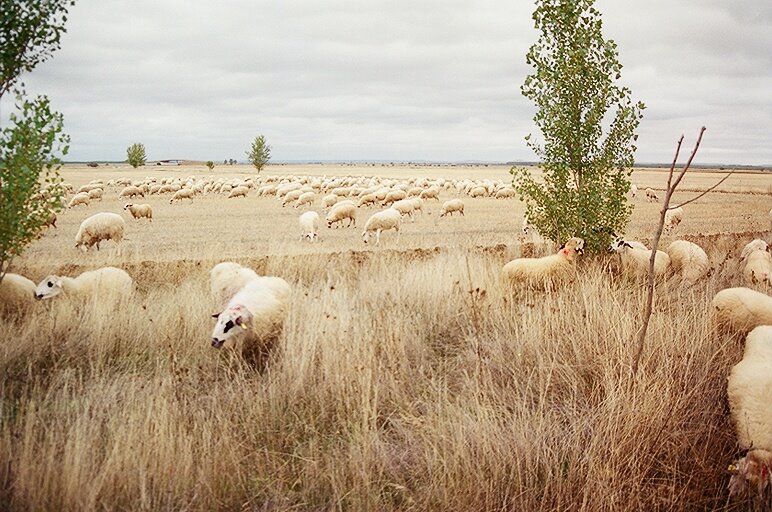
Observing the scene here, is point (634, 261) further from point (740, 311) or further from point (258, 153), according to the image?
point (258, 153)

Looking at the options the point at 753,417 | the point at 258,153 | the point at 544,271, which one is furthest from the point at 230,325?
the point at 258,153

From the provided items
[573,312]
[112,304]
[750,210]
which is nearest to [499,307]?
[573,312]

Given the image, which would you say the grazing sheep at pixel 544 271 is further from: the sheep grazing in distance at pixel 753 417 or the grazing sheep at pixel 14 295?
the grazing sheep at pixel 14 295

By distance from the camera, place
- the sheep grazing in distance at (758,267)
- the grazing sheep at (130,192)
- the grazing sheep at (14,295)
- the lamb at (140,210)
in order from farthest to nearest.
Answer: the grazing sheep at (130,192) < the lamb at (140,210) < the sheep grazing in distance at (758,267) < the grazing sheep at (14,295)

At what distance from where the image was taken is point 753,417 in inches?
186

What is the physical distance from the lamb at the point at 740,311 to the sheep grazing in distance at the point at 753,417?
158 centimetres

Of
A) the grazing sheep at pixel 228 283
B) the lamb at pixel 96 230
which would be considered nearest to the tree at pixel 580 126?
the grazing sheep at pixel 228 283

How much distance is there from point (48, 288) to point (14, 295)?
60 cm

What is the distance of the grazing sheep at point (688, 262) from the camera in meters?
11.9

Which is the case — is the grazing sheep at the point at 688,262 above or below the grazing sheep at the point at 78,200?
below

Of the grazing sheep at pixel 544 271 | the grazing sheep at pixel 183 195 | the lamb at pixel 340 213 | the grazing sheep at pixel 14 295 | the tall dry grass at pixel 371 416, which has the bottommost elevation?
the tall dry grass at pixel 371 416

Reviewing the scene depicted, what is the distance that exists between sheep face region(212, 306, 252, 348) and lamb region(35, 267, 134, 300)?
12.7 ft

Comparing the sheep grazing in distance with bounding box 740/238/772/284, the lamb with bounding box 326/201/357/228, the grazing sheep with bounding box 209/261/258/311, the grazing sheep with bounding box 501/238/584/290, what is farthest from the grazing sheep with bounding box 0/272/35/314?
the lamb with bounding box 326/201/357/228

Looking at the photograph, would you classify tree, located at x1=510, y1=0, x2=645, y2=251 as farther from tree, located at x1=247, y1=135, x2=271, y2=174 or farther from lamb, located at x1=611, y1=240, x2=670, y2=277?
tree, located at x1=247, y1=135, x2=271, y2=174
